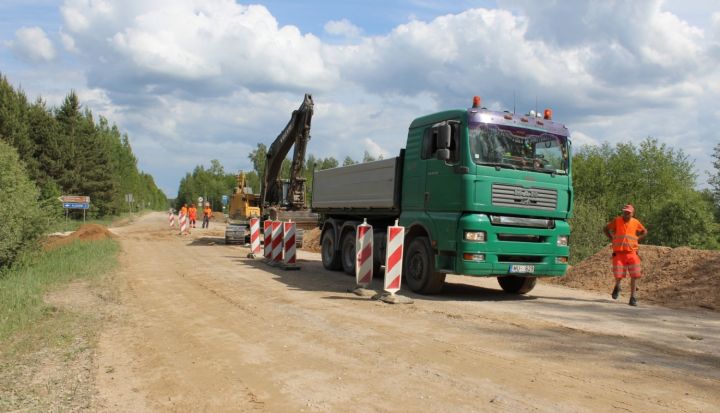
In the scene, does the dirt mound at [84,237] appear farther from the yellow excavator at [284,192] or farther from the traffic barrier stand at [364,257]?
the traffic barrier stand at [364,257]

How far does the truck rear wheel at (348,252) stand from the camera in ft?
46.2

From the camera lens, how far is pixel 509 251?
999 cm

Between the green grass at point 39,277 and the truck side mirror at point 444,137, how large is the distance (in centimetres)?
666

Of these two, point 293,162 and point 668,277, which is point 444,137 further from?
point 293,162

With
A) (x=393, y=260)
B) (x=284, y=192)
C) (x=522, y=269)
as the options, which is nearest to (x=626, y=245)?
(x=522, y=269)

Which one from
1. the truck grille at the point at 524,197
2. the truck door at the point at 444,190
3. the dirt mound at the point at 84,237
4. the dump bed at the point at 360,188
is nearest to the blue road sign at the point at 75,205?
the dirt mound at the point at 84,237

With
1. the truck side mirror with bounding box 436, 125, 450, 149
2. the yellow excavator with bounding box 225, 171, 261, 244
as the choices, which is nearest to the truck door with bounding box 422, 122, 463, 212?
the truck side mirror with bounding box 436, 125, 450, 149

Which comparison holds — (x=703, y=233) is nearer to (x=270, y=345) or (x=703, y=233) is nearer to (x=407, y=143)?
(x=407, y=143)

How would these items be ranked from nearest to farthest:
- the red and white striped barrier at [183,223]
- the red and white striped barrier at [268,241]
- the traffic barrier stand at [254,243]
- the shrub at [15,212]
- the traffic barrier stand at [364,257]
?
the traffic barrier stand at [364,257] → the shrub at [15,212] → the red and white striped barrier at [268,241] → the traffic barrier stand at [254,243] → the red and white striped barrier at [183,223]

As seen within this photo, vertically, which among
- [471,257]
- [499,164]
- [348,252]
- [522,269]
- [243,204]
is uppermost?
[499,164]

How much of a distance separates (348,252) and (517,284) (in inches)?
172

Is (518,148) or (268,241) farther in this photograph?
(268,241)

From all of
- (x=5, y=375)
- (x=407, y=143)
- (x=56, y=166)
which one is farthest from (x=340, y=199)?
(x=56, y=166)

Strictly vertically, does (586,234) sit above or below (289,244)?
above
